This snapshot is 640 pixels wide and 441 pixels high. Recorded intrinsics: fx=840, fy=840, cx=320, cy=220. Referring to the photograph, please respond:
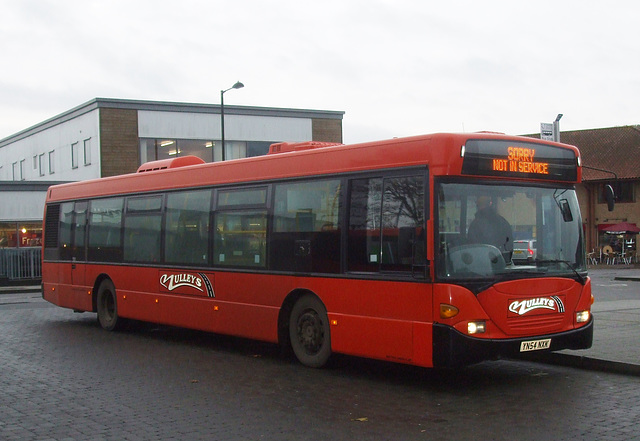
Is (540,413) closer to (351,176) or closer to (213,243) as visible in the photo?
(351,176)

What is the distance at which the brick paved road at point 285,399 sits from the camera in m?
7.45

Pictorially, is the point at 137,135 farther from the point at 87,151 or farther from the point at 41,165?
the point at 41,165

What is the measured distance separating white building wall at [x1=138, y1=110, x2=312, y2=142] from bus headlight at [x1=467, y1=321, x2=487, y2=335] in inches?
1533

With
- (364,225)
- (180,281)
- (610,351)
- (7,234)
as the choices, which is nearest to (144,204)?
A: (180,281)

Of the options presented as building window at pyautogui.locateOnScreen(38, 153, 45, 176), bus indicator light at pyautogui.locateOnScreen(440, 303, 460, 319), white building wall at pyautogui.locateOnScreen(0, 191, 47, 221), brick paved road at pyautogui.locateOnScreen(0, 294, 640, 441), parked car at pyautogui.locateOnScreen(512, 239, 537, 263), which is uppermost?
building window at pyautogui.locateOnScreen(38, 153, 45, 176)

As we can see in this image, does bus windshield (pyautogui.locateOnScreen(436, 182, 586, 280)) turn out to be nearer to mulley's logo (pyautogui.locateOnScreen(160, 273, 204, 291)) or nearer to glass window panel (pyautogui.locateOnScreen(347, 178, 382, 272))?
glass window panel (pyautogui.locateOnScreen(347, 178, 382, 272))

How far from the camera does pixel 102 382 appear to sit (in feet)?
33.3

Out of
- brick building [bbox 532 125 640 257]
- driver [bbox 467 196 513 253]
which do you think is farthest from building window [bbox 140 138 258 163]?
driver [bbox 467 196 513 253]

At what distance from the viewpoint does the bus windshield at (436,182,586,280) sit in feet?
29.9

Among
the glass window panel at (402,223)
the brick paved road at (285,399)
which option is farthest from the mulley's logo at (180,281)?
the glass window panel at (402,223)

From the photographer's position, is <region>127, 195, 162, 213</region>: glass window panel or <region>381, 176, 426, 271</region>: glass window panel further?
<region>127, 195, 162, 213</region>: glass window panel

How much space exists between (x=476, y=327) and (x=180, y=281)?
6307mm

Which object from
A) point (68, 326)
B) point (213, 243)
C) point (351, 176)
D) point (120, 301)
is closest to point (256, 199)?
point (213, 243)

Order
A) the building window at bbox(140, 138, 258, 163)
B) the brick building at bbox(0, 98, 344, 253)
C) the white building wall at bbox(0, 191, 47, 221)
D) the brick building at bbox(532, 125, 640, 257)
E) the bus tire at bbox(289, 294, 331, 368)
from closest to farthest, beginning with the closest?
the bus tire at bbox(289, 294, 331, 368) → the white building wall at bbox(0, 191, 47, 221) → the brick building at bbox(0, 98, 344, 253) → the building window at bbox(140, 138, 258, 163) → the brick building at bbox(532, 125, 640, 257)
